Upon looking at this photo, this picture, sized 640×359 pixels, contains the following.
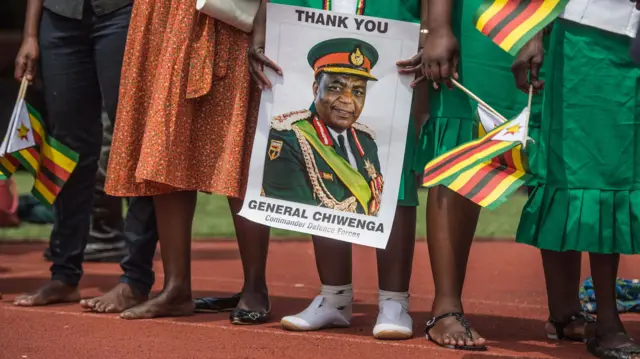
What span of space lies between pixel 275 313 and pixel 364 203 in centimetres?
101

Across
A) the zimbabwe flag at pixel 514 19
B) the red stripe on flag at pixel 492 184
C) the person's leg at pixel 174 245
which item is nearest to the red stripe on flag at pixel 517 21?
the zimbabwe flag at pixel 514 19

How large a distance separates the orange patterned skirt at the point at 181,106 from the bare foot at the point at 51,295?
0.78 m

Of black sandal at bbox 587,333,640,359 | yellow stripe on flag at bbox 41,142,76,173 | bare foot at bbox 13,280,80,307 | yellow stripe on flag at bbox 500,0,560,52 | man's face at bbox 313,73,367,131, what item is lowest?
bare foot at bbox 13,280,80,307

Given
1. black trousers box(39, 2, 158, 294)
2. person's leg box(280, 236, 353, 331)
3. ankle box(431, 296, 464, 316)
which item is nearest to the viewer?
ankle box(431, 296, 464, 316)

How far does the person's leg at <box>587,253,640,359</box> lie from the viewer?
4.07 meters

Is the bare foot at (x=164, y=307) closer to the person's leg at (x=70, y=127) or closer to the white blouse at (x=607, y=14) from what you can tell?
the person's leg at (x=70, y=127)

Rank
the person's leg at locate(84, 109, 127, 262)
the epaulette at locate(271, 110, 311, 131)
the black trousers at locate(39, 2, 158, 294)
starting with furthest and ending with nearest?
the person's leg at locate(84, 109, 127, 262)
the black trousers at locate(39, 2, 158, 294)
the epaulette at locate(271, 110, 311, 131)

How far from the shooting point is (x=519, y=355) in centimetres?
407

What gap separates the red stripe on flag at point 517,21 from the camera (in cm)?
399

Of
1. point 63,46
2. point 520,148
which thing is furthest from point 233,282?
point 520,148

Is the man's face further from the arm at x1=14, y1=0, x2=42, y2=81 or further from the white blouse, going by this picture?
the arm at x1=14, y1=0, x2=42, y2=81

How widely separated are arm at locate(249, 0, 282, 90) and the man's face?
290mm

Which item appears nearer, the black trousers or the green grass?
the black trousers

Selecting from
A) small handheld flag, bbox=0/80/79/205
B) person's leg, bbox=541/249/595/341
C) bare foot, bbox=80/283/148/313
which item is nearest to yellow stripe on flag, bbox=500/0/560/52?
person's leg, bbox=541/249/595/341
